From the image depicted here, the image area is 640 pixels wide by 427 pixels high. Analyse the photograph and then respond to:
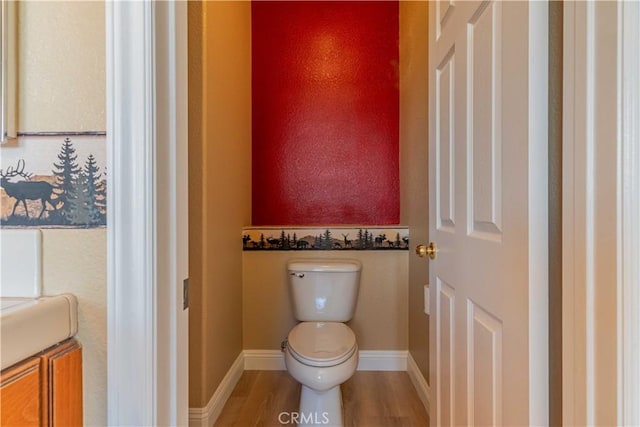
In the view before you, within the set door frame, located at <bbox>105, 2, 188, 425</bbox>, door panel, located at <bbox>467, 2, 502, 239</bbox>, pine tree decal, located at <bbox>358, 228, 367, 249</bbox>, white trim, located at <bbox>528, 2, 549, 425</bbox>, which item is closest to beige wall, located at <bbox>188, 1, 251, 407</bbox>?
pine tree decal, located at <bbox>358, 228, 367, 249</bbox>

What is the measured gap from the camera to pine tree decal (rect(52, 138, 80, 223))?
0.63 metres

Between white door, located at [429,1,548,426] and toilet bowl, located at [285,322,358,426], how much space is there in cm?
52

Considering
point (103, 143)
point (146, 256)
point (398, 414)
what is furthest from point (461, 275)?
point (398, 414)

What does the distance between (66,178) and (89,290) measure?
20 centimetres

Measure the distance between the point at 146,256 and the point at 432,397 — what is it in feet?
3.61

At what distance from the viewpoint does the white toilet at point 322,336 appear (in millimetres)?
1659

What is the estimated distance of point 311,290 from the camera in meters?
2.18

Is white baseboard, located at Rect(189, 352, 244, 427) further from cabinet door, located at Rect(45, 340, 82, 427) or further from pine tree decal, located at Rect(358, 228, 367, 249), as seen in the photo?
cabinet door, located at Rect(45, 340, 82, 427)

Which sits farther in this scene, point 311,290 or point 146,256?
point 311,290

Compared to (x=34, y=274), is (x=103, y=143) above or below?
above

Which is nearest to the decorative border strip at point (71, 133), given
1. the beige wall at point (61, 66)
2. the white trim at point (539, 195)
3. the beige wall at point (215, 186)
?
the beige wall at point (61, 66)

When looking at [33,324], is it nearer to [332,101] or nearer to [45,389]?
[45,389]

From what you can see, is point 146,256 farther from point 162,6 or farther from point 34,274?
point 162,6
